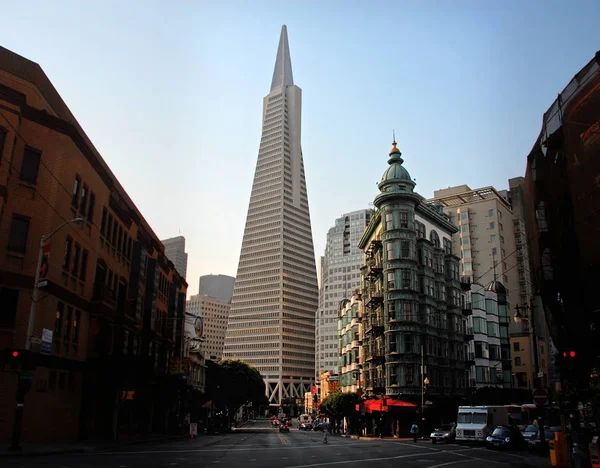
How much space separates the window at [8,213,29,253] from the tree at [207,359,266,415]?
67405 millimetres

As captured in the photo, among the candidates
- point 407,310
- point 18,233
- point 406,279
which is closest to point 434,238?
point 406,279

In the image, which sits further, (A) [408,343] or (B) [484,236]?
(B) [484,236]

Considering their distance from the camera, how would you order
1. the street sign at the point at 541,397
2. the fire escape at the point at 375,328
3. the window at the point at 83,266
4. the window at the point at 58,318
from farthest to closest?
the fire escape at the point at 375,328
the window at the point at 83,266
the window at the point at 58,318
the street sign at the point at 541,397

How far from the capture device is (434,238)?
70562 millimetres

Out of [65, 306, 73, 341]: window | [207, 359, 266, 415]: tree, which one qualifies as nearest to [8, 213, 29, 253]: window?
[65, 306, 73, 341]: window

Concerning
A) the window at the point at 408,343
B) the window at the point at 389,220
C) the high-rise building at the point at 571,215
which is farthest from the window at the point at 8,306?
the window at the point at 389,220

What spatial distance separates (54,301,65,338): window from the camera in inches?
1223

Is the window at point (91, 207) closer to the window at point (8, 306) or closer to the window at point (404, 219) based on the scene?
the window at point (8, 306)

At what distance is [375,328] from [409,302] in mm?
6117

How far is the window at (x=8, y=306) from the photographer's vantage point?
27.1 metres

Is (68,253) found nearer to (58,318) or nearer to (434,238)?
(58,318)

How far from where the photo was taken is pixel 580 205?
31.5m

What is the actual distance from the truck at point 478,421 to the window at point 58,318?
30890 millimetres

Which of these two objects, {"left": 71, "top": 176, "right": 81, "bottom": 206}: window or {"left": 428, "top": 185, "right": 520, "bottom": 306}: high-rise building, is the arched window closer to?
{"left": 428, "top": 185, "right": 520, "bottom": 306}: high-rise building
